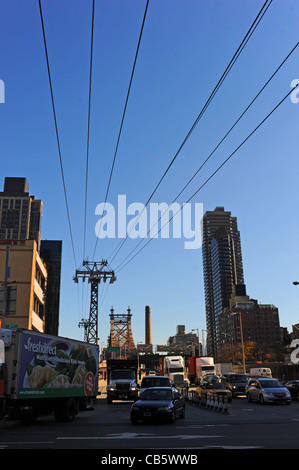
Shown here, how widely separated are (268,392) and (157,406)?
39.0 ft

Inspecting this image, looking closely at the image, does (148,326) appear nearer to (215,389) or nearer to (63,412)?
(215,389)

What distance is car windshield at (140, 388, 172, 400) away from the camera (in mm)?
16266

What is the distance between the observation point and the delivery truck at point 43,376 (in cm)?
1395

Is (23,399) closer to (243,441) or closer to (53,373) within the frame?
(53,373)

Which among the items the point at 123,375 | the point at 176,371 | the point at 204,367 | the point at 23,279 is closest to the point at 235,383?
the point at 123,375

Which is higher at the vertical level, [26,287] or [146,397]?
[26,287]

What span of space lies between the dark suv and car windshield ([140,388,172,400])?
704 inches

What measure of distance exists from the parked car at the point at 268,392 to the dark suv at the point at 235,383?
5.42 m

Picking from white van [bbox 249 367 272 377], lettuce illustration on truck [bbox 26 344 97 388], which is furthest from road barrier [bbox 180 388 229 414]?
white van [bbox 249 367 272 377]

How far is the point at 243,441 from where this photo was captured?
10.4 meters

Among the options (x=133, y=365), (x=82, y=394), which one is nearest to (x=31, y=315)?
(x=133, y=365)
